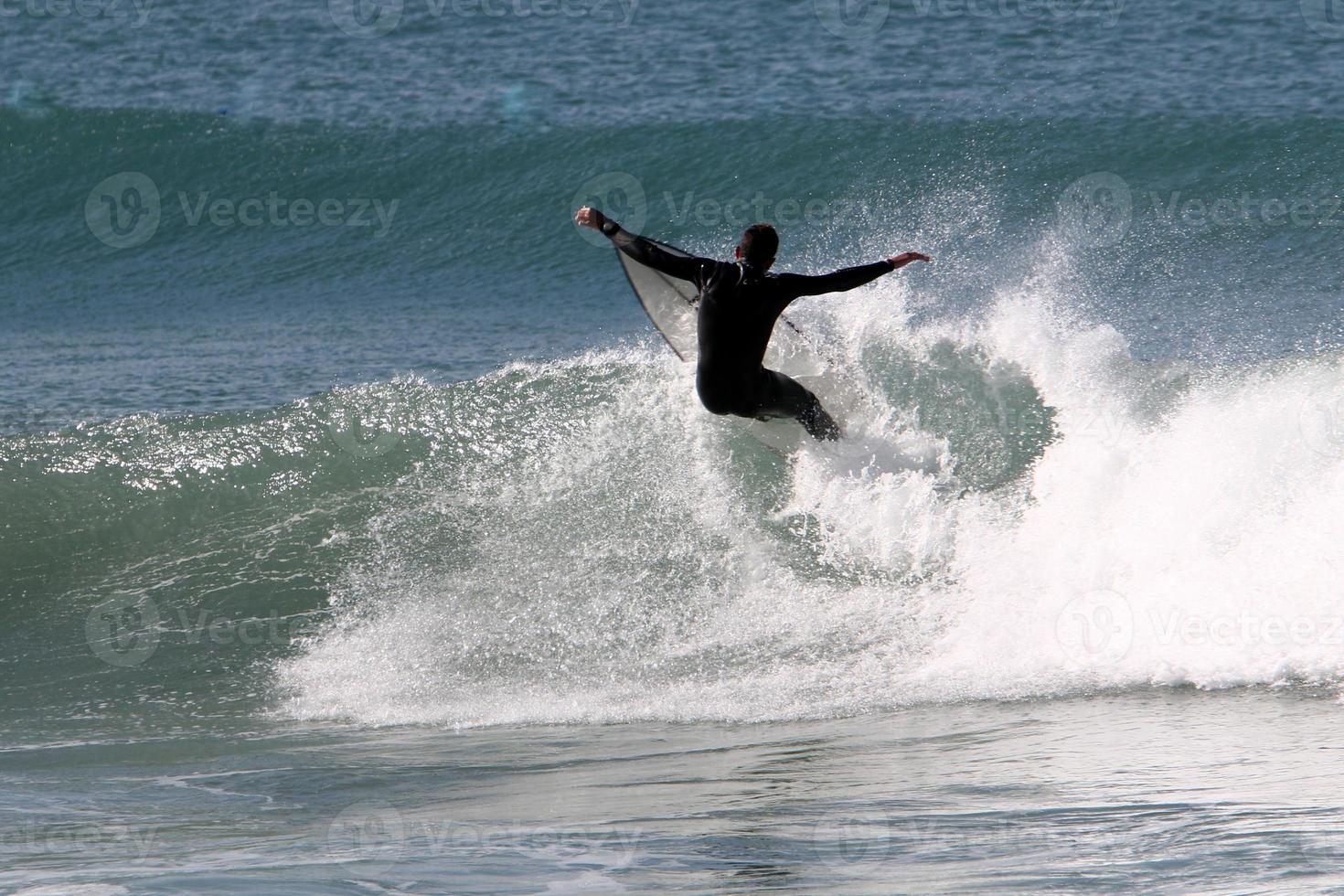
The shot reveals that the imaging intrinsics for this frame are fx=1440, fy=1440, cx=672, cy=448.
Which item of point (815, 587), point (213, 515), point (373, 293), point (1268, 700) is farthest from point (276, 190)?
point (1268, 700)

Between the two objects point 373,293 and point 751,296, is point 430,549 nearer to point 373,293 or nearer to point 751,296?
point 751,296

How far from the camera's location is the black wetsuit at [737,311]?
279 inches

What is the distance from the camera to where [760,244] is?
7020mm

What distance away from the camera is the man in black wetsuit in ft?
23.0

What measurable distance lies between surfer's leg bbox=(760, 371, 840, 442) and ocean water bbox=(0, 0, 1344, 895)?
0.26 meters

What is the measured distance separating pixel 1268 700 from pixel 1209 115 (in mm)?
14003

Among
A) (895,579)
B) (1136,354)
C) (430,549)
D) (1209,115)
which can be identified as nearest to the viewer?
(895,579)

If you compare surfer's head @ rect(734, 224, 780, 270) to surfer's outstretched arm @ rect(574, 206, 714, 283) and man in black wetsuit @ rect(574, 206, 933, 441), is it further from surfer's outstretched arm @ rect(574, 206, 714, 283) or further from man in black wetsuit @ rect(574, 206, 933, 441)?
surfer's outstretched arm @ rect(574, 206, 714, 283)

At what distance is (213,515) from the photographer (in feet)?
30.9

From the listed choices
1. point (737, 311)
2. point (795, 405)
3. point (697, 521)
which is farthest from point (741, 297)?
point (697, 521)

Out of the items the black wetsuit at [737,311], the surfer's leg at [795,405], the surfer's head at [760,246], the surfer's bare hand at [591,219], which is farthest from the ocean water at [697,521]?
the surfer's bare hand at [591,219]

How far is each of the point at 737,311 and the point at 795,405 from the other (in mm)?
771

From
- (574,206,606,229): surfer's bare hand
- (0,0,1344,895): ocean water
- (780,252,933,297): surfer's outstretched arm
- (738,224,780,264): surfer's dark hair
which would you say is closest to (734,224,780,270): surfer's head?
(738,224,780,264): surfer's dark hair

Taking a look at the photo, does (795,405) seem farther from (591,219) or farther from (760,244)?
(591,219)
